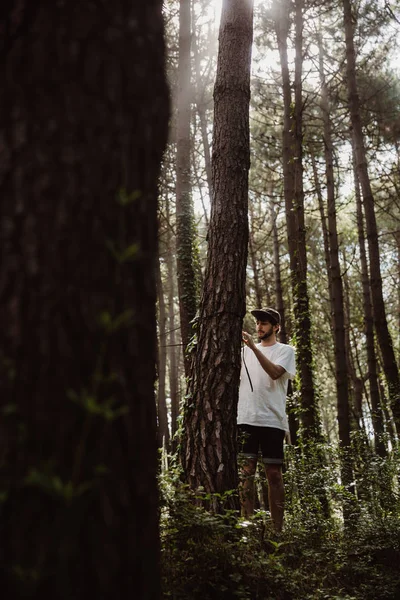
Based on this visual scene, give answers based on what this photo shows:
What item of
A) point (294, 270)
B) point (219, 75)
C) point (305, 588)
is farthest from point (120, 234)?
point (294, 270)

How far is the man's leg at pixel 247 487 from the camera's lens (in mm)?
4500

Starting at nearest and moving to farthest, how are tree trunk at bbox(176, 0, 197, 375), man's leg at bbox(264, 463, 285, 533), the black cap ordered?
man's leg at bbox(264, 463, 285, 533) → the black cap → tree trunk at bbox(176, 0, 197, 375)

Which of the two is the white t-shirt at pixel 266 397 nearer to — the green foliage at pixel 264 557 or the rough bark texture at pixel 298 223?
the green foliage at pixel 264 557

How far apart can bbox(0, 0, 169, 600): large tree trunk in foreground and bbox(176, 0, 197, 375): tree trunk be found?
6797mm

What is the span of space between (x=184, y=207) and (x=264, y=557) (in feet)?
23.5

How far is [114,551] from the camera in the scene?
1249 millimetres

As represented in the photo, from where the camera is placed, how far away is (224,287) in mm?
4457

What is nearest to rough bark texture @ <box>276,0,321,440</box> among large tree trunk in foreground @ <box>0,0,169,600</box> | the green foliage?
the green foliage

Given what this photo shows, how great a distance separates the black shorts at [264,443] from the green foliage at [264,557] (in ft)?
2.40

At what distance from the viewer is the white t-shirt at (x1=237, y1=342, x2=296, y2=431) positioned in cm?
531

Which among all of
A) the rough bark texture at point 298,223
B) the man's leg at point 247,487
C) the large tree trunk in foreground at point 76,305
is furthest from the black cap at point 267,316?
the large tree trunk in foreground at point 76,305

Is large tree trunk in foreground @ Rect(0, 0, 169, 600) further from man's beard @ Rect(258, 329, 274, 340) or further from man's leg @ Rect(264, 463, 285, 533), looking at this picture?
man's beard @ Rect(258, 329, 274, 340)

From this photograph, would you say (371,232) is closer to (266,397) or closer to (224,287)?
(266,397)

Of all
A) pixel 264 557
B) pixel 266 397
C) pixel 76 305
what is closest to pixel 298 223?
pixel 266 397
